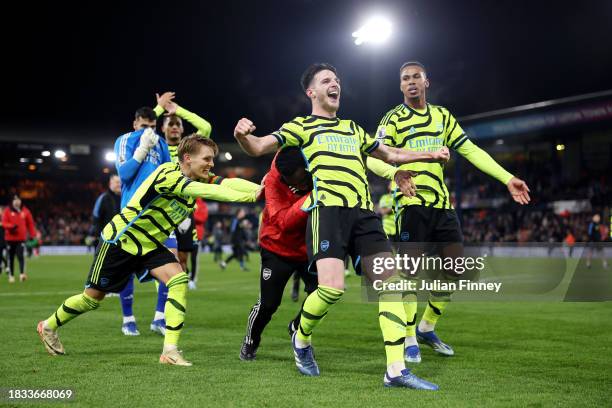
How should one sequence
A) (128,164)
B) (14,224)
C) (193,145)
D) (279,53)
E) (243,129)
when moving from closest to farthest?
(243,129) < (193,145) < (128,164) < (14,224) < (279,53)

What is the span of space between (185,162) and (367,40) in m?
18.2

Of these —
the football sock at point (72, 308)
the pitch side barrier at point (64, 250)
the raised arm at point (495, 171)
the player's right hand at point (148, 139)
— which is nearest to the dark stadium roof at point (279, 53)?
the pitch side barrier at point (64, 250)

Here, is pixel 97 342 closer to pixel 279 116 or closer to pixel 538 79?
pixel 538 79

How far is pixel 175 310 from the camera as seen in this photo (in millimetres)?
5629

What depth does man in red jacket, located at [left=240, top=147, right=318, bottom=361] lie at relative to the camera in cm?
560

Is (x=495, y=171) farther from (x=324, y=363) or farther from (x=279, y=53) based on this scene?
(x=279, y=53)

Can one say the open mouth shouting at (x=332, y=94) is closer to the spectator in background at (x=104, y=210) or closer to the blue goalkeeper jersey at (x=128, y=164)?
the blue goalkeeper jersey at (x=128, y=164)

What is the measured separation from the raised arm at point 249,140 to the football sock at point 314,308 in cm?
106

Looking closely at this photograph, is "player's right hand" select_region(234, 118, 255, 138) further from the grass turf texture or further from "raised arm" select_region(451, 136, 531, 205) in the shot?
"raised arm" select_region(451, 136, 531, 205)

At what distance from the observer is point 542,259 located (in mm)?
27641

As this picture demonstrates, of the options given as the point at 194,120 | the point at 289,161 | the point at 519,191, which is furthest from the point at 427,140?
the point at 194,120

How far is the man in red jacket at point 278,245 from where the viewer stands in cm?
560

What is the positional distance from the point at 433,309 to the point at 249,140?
2.80 meters

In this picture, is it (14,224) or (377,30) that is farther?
(377,30)
